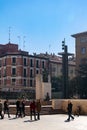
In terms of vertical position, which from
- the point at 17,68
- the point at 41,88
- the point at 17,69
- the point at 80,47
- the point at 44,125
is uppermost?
the point at 80,47

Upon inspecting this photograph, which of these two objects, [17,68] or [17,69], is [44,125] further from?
[17,68]

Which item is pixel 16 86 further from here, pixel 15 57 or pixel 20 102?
pixel 20 102

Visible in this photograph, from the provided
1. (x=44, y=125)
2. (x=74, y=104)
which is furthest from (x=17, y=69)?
(x=44, y=125)

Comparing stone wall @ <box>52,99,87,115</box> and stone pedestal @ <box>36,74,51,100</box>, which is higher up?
stone pedestal @ <box>36,74,51,100</box>

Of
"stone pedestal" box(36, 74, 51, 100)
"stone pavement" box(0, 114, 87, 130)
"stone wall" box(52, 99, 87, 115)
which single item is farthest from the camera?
"stone pedestal" box(36, 74, 51, 100)

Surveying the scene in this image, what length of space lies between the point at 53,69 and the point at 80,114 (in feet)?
216

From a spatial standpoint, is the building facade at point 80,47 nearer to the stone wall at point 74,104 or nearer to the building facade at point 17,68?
the building facade at point 17,68

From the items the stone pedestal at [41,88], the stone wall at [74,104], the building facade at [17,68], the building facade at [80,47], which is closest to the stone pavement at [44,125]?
the stone wall at [74,104]

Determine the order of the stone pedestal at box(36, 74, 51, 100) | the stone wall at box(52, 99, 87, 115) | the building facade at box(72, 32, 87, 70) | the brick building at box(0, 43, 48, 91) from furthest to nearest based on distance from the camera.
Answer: the building facade at box(72, 32, 87, 70)
the brick building at box(0, 43, 48, 91)
the stone pedestal at box(36, 74, 51, 100)
the stone wall at box(52, 99, 87, 115)

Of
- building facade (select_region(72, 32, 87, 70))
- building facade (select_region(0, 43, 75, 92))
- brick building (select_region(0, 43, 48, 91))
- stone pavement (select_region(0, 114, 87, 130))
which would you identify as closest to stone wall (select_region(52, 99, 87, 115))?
stone pavement (select_region(0, 114, 87, 130))

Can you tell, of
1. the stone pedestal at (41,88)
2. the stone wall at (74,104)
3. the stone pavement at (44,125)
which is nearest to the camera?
the stone pavement at (44,125)

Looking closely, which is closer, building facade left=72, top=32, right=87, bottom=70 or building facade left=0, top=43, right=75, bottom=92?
building facade left=0, top=43, right=75, bottom=92

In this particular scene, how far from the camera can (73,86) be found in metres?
74.9

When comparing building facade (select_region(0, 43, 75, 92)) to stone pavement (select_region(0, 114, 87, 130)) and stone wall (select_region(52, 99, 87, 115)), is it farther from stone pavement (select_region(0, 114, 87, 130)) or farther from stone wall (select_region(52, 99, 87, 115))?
stone pavement (select_region(0, 114, 87, 130))
